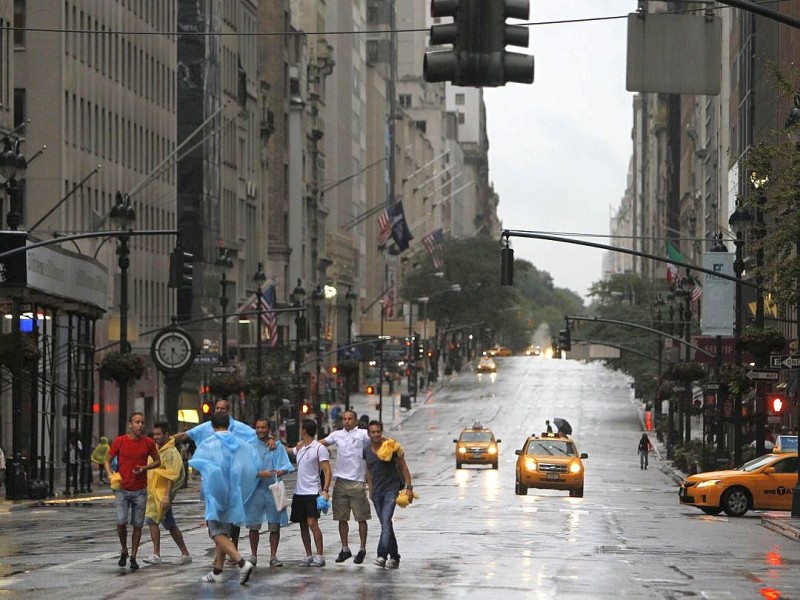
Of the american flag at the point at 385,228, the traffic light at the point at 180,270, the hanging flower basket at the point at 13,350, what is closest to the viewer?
the hanging flower basket at the point at 13,350

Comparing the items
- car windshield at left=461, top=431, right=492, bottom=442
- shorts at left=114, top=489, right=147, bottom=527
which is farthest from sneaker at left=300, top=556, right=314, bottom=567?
car windshield at left=461, top=431, right=492, bottom=442

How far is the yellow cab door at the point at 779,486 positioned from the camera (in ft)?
136

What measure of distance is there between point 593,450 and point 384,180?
334 feet

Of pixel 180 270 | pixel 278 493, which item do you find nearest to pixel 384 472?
pixel 278 493

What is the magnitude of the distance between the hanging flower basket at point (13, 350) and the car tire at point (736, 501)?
48.7ft

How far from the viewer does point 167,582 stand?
2089 centimetres

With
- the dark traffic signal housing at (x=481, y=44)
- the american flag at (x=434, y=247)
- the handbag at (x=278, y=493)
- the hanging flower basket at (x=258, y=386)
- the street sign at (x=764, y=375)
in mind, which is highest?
the american flag at (x=434, y=247)

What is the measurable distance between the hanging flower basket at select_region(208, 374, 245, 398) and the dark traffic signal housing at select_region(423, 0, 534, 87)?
53001mm

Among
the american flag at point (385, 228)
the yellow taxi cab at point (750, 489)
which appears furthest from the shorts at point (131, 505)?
the american flag at point (385, 228)

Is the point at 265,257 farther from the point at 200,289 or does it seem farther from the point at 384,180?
the point at 384,180

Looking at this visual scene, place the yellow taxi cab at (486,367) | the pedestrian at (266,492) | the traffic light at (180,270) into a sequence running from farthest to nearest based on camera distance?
the yellow taxi cab at (486,367) < the traffic light at (180,270) < the pedestrian at (266,492)

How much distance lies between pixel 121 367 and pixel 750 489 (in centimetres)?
1767

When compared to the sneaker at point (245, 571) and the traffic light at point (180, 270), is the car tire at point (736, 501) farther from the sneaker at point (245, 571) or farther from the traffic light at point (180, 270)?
the sneaker at point (245, 571)

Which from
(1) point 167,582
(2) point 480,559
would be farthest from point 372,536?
(1) point 167,582
